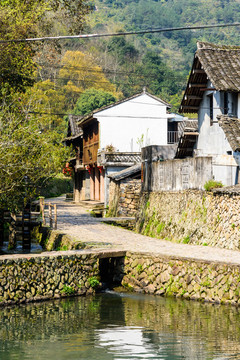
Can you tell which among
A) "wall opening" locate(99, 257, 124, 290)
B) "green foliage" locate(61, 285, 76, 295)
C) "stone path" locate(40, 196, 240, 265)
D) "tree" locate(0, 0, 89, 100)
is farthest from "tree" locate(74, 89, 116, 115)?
"green foliage" locate(61, 285, 76, 295)

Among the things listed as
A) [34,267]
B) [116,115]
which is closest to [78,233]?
[34,267]

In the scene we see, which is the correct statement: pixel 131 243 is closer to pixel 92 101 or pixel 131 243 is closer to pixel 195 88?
pixel 195 88

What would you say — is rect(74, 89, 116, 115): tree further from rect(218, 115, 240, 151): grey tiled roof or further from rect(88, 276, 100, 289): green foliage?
rect(88, 276, 100, 289): green foliage

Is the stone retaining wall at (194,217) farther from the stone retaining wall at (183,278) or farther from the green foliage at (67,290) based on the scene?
the green foliage at (67,290)

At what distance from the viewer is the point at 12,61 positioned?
2803 centimetres

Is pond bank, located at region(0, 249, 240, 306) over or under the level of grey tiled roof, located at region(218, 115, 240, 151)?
under

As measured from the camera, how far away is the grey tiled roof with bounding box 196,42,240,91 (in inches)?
972

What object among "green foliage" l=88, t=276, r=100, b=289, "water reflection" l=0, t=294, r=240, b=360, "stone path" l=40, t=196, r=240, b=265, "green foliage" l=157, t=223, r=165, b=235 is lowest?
"water reflection" l=0, t=294, r=240, b=360

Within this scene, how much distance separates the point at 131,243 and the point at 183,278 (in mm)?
5710

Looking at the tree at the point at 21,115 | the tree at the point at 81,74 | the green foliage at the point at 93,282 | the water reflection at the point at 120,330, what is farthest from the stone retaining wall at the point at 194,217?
the tree at the point at 81,74

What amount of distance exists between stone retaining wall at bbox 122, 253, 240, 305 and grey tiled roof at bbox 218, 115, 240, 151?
18.4 feet

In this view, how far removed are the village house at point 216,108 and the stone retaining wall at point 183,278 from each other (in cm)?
556

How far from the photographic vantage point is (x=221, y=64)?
26.0 metres

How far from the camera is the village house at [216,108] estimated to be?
2383cm
